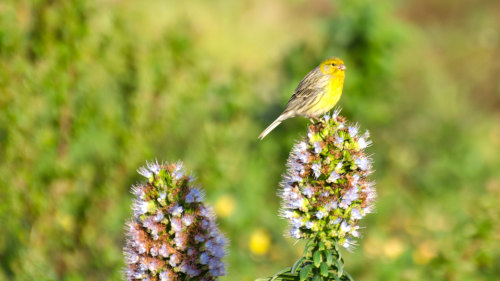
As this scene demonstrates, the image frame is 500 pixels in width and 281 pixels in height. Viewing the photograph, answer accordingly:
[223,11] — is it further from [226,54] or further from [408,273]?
[408,273]

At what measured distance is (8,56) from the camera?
5492mm

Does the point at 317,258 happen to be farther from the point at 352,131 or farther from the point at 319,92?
the point at 319,92

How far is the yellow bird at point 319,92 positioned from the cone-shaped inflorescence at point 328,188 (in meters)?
1.74

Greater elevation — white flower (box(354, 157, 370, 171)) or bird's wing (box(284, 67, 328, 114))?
bird's wing (box(284, 67, 328, 114))

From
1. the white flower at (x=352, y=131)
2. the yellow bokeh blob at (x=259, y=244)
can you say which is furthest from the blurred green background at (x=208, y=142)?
the white flower at (x=352, y=131)

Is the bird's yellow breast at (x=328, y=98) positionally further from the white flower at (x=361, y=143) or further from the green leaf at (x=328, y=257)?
the green leaf at (x=328, y=257)

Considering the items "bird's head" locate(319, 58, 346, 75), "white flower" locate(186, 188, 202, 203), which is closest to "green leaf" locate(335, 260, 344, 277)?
"white flower" locate(186, 188, 202, 203)

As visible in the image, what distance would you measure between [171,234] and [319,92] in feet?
7.36

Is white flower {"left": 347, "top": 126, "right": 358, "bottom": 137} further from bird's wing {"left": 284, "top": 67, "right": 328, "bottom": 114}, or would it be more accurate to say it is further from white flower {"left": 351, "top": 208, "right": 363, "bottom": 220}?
bird's wing {"left": 284, "top": 67, "right": 328, "bottom": 114}

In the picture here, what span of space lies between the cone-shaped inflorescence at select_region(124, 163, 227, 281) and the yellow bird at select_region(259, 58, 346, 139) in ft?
5.98

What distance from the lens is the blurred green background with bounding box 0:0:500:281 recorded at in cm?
544

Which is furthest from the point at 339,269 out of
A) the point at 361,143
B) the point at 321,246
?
the point at 361,143

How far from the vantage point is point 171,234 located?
2941 mm

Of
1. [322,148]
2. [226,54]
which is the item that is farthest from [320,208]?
[226,54]
